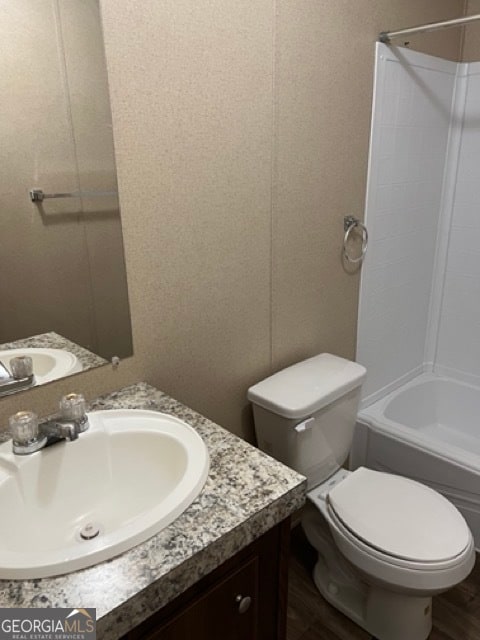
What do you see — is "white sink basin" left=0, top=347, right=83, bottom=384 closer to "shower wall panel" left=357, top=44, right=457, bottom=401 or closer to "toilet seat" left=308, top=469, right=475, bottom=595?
"toilet seat" left=308, top=469, right=475, bottom=595

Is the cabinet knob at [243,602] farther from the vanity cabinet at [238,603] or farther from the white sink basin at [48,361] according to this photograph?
the white sink basin at [48,361]

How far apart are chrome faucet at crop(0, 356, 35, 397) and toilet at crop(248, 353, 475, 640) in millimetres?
709

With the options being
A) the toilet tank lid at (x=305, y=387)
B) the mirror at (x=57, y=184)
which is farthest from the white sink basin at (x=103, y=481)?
the toilet tank lid at (x=305, y=387)

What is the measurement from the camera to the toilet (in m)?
1.40

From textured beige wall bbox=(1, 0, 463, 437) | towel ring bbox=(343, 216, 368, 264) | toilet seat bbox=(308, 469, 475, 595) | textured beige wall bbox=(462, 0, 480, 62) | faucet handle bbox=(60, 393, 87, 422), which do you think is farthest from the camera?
textured beige wall bbox=(462, 0, 480, 62)

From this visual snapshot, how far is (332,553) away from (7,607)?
1354 mm

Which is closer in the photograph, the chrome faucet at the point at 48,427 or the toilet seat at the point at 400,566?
the chrome faucet at the point at 48,427

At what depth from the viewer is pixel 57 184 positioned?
43.8 inches

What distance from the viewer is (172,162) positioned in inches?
50.5

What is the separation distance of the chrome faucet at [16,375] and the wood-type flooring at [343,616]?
1271mm

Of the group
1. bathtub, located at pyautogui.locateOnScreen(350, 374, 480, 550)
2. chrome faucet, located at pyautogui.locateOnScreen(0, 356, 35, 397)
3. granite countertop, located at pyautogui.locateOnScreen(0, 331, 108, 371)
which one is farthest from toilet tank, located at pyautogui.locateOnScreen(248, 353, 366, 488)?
chrome faucet, located at pyautogui.locateOnScreen(0, 356, 35, 397)

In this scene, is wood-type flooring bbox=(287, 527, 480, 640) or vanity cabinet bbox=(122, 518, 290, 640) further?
wood-type flooring bbox=(287, 527, 480, 640)

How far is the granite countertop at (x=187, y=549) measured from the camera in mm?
697

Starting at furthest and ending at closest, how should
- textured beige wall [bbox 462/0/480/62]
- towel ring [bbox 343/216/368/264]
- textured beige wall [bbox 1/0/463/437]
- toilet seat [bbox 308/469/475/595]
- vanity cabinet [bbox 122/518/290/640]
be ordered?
1. textured beige wall [bbox 462/0/480/62]
2. towel ring [bbox 343/216/368/264]
3. toilet seat [bbox 308/469/475/595]
4. textured beige wall [bbox 1/0/463/437]
5. vanity cabinet [bbox 122/518/290/640]
